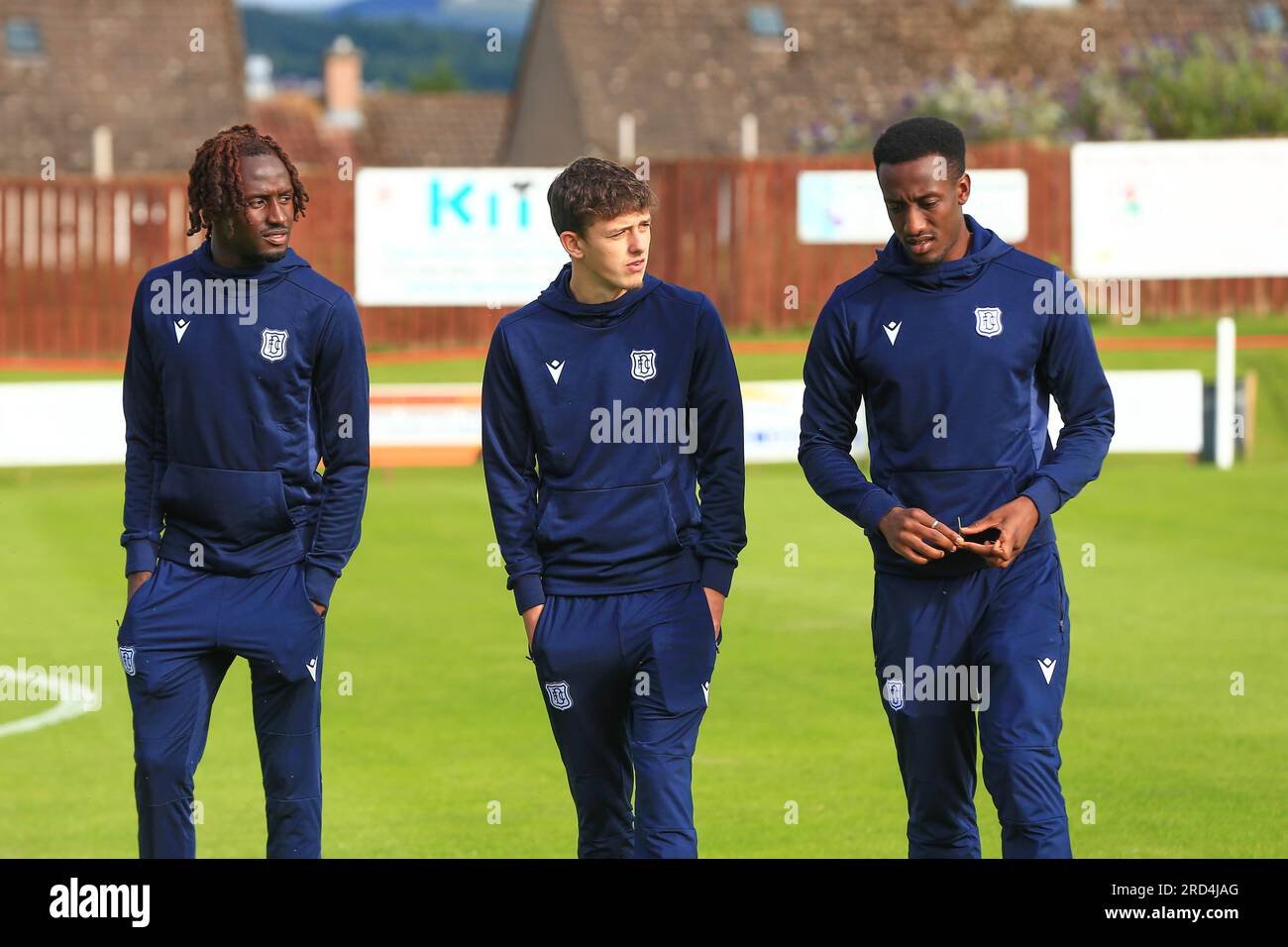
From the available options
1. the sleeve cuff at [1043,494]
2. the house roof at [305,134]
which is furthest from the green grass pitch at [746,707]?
the house roof at [305,134]

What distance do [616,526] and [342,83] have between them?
95165 mm

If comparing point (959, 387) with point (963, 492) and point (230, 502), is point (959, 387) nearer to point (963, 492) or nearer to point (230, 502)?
point (963, 492)

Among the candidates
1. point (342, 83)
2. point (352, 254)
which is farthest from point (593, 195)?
point (342, 83)

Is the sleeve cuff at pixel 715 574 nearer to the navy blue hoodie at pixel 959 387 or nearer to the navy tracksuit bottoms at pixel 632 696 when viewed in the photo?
the navy tracksuit bottoms at pixel 632 696

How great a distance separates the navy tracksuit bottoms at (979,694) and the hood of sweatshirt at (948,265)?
2.75ft

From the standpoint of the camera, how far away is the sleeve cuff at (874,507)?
6113 millimetres

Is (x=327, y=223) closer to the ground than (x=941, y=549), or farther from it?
farther from it

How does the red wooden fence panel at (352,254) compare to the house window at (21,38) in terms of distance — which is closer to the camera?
the red wooden fence panel at (352,254)

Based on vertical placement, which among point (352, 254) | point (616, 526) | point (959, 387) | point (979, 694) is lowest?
point (979, 694)

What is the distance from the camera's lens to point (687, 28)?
1957 inches

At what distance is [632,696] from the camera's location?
610 centimetres
